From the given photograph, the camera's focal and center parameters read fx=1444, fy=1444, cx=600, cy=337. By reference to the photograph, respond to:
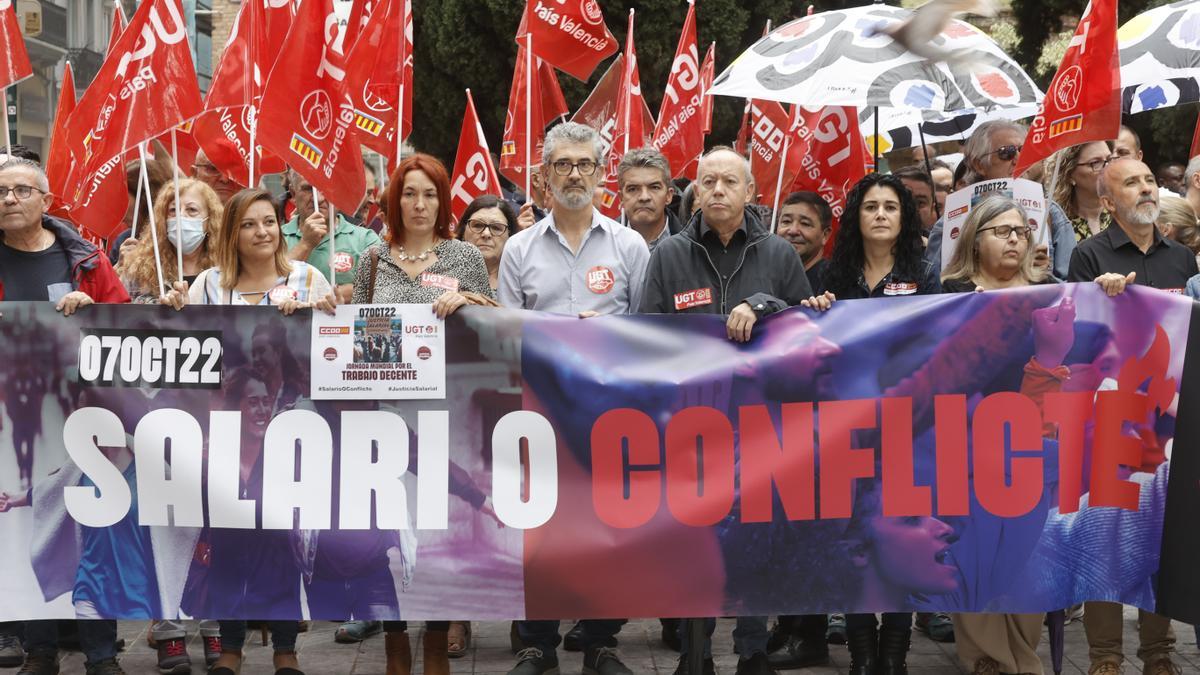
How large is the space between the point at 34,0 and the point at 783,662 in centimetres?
3118

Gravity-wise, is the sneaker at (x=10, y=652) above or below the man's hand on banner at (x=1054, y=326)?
below

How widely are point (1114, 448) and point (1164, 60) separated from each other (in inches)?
128

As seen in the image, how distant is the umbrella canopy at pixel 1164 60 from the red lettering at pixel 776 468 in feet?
11.3

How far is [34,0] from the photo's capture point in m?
32.6

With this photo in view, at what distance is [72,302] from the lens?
5.28 metres

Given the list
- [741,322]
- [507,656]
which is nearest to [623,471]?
[741,322]

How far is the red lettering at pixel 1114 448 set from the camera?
5188 millimetres

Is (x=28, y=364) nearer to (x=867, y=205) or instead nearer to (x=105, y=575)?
Result: (x=105, y=575)

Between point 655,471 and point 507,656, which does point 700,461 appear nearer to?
point 655,471

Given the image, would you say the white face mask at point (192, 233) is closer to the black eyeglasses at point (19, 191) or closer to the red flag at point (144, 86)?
the red flag at point (144, 86)

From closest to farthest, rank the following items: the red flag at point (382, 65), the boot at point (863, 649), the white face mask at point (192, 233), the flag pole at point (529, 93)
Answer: the boot at point (863, 649) < the white face mask at point (192, 233) < the red flag at point (382, 65) < the flag pole at point (529, 93)

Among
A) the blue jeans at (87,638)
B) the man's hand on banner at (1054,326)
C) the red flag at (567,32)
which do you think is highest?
the red flag at (567,32)

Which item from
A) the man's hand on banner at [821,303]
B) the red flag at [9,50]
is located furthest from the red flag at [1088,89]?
the red flag at [9,50]

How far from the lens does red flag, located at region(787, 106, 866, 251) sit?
873 cm
